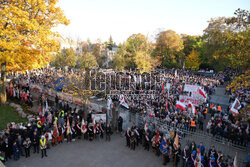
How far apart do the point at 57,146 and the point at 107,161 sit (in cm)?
386

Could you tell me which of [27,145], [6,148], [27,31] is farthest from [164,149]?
[27,31]

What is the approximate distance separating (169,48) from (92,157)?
154 feet

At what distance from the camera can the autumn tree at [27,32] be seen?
42.4 feet

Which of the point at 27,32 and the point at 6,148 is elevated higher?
the point at 27,32

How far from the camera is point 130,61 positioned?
49.6 m

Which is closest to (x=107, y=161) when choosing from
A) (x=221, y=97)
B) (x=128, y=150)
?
(x=128, y=150)

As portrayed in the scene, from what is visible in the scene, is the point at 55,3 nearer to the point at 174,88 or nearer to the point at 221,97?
the point at 174,88

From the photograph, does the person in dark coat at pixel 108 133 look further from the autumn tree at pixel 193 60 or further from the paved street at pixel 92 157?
the autumn tree at pixel 193 60

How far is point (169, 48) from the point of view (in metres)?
52.3

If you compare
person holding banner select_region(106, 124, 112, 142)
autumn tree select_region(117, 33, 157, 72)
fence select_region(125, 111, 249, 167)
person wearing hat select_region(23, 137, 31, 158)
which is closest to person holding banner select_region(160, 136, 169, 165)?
fence select_region(125, 111, 249, 167)

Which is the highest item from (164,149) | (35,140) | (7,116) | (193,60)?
(193,60)

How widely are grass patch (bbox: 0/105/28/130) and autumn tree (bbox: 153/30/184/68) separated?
44.7 meters

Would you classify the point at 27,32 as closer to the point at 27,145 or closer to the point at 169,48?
the point at 27,145

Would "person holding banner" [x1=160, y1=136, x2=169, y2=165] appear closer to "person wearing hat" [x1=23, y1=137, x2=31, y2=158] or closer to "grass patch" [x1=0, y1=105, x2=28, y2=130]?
"person wearing hat" [x1=23, y1=137, x2=31, y2=158]
